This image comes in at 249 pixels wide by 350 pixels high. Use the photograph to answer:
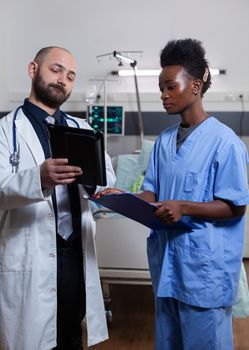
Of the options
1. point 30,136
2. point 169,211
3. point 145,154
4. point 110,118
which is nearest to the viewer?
point 169,211

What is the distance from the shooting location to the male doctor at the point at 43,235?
138cm

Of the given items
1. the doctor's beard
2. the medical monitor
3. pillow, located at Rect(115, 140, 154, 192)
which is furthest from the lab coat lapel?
the medical monitor

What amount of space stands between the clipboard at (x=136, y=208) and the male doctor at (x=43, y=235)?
13 centimetres

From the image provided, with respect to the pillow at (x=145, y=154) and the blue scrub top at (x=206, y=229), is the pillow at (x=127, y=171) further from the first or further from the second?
the blue scrub top at (x=206, y=229)

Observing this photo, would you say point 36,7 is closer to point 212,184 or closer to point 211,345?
point 212,184

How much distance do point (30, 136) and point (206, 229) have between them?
672 mm

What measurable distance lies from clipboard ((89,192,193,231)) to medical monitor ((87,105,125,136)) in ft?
8.57

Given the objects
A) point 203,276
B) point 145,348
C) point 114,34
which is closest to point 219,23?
point 114,34

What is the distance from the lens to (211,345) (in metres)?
1.27

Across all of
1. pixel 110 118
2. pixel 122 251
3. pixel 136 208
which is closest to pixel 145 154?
pixel 110 118

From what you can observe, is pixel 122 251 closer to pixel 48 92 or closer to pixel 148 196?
pixel 148 196

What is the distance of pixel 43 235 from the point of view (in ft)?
4.78

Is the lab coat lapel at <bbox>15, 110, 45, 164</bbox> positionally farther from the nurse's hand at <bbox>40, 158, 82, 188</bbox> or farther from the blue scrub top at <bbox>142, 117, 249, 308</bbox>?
the blue scrub top at <bbox>142, 117, 249, 308</bbox>

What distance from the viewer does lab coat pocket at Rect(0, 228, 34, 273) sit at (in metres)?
1.42
